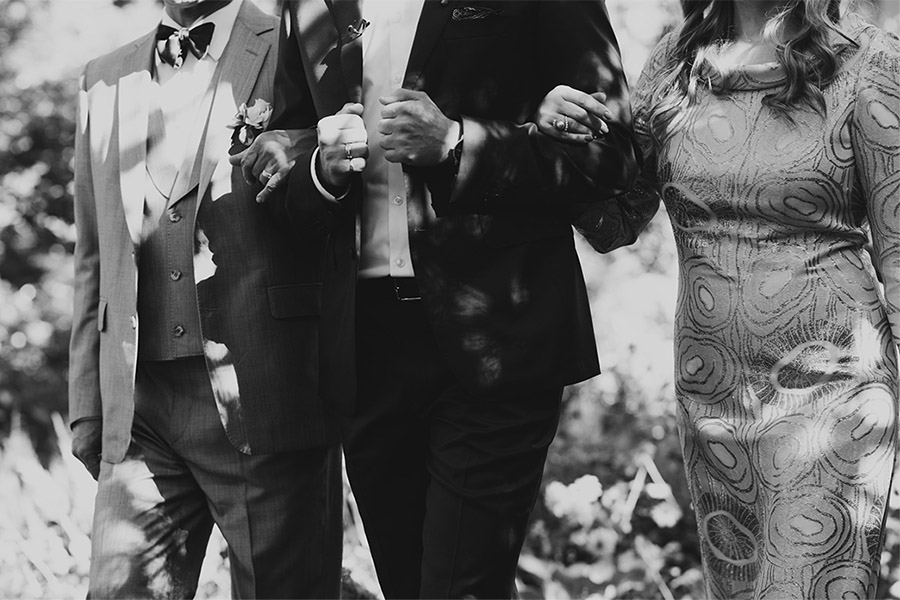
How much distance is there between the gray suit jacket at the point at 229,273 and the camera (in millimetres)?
3373

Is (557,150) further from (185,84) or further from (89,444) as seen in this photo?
(89,444)

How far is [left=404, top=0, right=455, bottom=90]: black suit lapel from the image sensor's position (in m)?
2.85

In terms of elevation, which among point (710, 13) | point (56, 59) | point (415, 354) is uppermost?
point (56, 59)

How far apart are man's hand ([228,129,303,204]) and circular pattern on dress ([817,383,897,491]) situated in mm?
1504

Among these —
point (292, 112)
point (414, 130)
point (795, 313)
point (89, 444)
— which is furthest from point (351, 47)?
point (89, 444)

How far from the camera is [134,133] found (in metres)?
3.48

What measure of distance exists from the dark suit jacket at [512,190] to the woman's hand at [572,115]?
1.4 inches

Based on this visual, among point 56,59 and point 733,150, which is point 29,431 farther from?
A: point 733,150

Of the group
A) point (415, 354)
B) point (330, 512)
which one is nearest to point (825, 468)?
point (415, 354)

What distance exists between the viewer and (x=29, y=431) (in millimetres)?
9008

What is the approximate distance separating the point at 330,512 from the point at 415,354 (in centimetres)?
81

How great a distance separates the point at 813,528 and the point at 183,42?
86.9 inches

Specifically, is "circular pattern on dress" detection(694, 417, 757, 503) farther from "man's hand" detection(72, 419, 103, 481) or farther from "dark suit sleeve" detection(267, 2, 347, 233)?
"man's hand" detection(72, 419, 103, 481)

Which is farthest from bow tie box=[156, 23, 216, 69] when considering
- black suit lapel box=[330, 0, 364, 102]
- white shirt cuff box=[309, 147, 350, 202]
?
white shirt cuff box=[309, 147, 350, 202]
